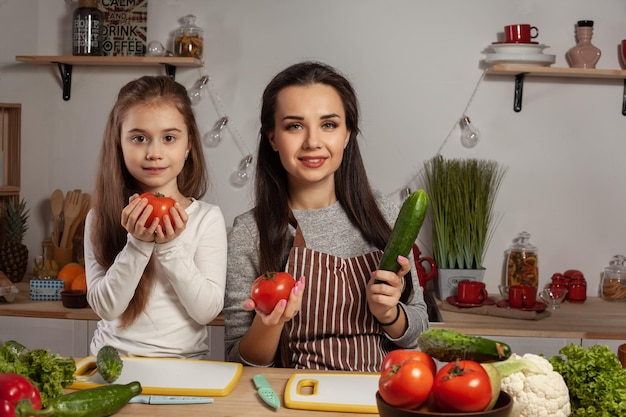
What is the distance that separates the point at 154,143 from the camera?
1788 millimetres

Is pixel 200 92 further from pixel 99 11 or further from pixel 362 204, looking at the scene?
pixel 362 204

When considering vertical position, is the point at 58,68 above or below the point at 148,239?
above

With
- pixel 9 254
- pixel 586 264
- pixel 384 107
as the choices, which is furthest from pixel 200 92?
pixel 586 264

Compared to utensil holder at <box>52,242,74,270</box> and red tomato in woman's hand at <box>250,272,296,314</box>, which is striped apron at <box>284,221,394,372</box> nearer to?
red tomato in woman's hand at <box>250,272,296,314</box>

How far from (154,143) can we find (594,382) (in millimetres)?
1038

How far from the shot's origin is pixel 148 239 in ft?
5.24

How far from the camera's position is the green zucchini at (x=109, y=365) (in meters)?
1.45

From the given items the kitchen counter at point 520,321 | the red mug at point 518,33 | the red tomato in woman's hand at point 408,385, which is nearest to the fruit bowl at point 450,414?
the red tomato in woman's hand at point 408,385

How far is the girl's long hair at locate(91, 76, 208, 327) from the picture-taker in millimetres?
1823

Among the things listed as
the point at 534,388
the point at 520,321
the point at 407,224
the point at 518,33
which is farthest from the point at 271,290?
the point at 518,33

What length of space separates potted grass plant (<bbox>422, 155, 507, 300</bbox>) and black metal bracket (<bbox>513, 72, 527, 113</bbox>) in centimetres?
29

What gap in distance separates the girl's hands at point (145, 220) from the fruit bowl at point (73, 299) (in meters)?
1.34

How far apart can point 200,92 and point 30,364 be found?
210 cm

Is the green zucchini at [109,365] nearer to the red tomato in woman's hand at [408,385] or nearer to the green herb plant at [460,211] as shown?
the red tomato in woman's hand at [408,385]
